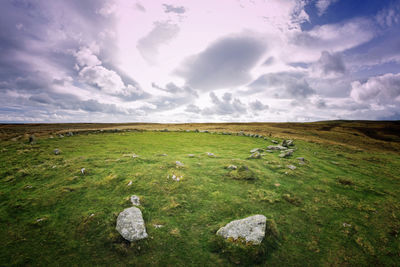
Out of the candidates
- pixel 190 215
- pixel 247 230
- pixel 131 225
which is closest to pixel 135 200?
pixel 131 225

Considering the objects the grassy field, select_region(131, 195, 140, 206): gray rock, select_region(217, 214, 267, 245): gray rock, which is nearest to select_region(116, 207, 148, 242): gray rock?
the grassy field

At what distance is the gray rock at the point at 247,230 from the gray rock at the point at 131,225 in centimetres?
308

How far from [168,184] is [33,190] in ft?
25.8

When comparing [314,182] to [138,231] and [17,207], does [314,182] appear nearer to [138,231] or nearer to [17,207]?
→ [138,231]

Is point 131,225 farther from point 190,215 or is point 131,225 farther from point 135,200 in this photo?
point 190,215

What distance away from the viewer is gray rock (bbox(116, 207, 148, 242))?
611 cm

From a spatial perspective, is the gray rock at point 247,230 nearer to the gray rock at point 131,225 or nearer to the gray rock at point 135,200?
the gray rock at point 131,225

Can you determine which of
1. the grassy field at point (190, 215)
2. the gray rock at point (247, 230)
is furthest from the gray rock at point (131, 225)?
the gray rock at point (247, 230)

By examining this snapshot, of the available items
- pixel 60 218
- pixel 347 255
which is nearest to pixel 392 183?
pixel 347 255

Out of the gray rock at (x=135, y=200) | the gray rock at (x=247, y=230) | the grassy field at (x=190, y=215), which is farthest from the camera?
the gray rock at (x=135, y=200)

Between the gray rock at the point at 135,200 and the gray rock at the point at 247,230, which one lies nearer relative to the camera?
the gray rock at the point at 247,230

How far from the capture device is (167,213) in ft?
25.4

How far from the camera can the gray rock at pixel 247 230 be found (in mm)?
6050

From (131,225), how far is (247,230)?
4.58 m
